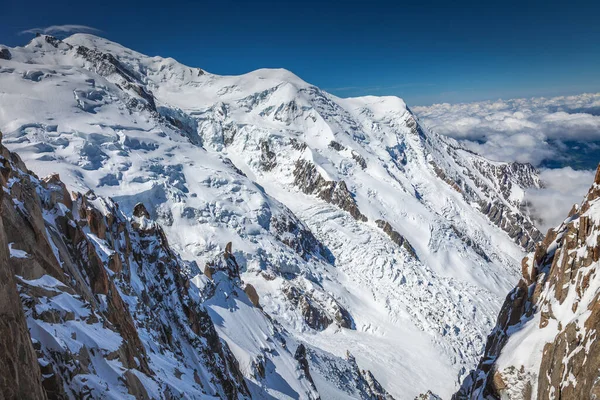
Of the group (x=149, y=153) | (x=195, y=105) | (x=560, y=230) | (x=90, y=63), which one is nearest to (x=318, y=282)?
(x=149, y=153)

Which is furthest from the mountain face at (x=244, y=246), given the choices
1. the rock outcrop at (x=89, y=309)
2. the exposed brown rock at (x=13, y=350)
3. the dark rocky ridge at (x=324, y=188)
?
the dark rocky ridge at (x=324, y=188)

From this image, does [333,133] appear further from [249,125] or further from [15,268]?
[15,268]

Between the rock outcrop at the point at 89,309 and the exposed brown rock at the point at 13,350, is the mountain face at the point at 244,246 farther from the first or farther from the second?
the exposed brown rock at the point at 13,350

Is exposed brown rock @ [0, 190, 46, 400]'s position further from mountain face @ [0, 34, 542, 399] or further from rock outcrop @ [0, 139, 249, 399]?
mountain face @ [0, 34, 542, 399]

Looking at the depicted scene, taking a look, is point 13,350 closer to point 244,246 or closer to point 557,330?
point 557,330

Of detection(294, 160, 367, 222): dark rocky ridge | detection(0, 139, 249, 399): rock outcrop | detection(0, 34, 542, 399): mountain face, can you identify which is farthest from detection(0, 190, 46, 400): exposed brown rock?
detection(294, 160, 367, 222): dark rocky ridge
